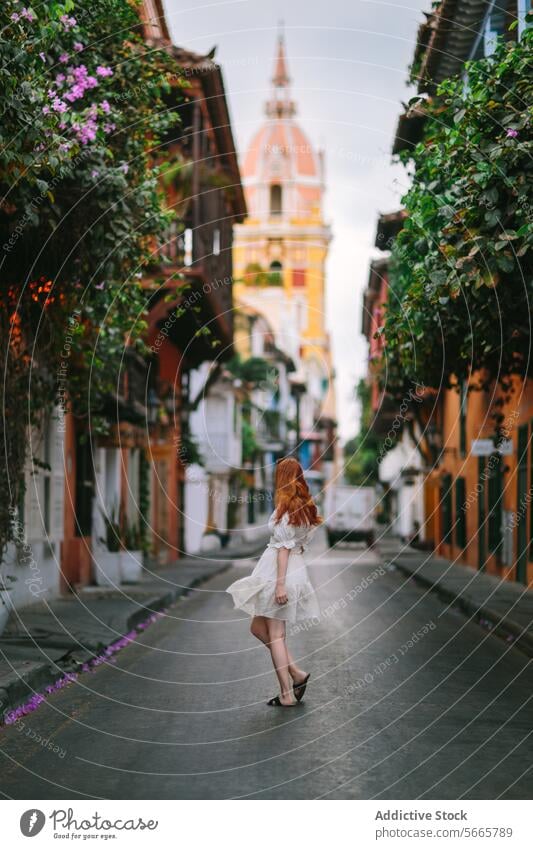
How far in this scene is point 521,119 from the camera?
34.8 feet

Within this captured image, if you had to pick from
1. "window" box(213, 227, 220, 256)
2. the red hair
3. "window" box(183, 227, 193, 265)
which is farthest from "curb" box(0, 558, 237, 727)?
"window" box(213, 227, 220, 256)

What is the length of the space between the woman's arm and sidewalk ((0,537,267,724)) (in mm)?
2029

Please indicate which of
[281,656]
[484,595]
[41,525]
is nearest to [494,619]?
[484,595]

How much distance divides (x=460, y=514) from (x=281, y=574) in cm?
2598

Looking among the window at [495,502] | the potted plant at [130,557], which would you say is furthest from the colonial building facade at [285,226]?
the potted plant at [130,557]

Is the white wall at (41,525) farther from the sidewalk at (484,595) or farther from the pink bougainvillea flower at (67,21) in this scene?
the pink bougainvillea flower at (67,21)

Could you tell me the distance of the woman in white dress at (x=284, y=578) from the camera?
9.33 metres

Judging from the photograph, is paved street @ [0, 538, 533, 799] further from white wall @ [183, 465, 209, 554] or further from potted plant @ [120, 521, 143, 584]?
white wall @ [183, 465, 209, 554]

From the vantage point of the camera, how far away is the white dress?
9.40m

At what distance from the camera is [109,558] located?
866 inches

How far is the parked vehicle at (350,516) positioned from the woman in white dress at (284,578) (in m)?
44.0

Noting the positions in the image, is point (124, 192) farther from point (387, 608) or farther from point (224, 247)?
point (224, 247)

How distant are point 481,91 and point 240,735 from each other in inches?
223
